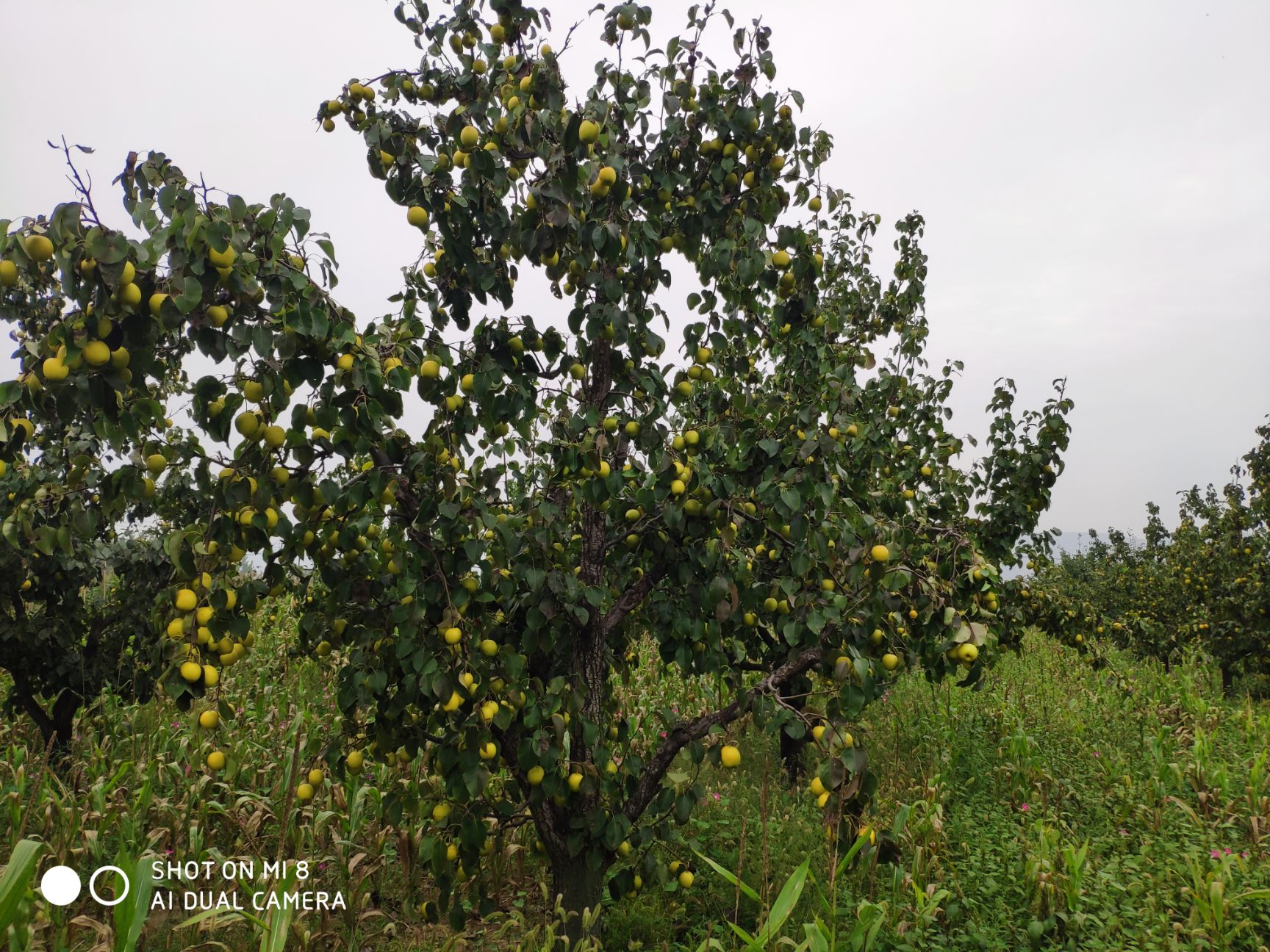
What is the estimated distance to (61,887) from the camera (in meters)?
2.96

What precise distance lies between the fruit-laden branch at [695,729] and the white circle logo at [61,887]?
2317 millimetres

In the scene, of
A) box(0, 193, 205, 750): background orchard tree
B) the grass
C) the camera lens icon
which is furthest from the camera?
the grass

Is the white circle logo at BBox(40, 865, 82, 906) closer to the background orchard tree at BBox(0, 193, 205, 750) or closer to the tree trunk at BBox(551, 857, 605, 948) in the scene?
the background orchard tree at BBox(0, 193, 205, 750)

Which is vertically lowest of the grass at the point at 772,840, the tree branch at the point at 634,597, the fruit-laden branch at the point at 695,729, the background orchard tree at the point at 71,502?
the grass at the point at 772,840

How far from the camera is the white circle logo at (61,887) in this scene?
2.90 m

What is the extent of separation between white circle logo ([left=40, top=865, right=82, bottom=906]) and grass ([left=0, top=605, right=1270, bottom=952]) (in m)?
A: 0.06

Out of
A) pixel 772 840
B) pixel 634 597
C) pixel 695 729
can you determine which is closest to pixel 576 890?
pixel 695 729

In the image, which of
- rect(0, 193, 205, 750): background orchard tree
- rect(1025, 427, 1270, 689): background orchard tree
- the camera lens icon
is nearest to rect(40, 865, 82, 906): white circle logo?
the camera lens icon

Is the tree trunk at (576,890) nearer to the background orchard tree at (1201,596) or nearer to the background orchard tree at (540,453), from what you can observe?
the background orchard tree at (540,453)

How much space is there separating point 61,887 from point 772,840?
135 inches

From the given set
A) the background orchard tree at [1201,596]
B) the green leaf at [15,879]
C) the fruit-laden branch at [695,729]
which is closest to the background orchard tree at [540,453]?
the fruit-laden branch at [695,729]

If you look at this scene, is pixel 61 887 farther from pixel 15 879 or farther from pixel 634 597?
pixel 634 597

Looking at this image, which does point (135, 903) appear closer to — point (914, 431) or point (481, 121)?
point (481, 121)

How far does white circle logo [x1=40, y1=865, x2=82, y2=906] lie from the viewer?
2900 millimetres
